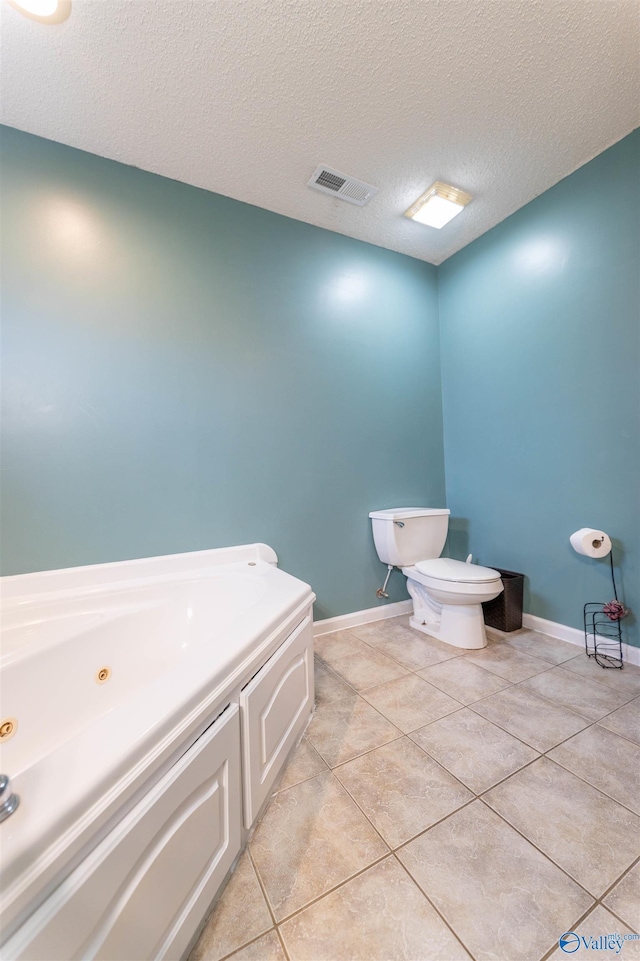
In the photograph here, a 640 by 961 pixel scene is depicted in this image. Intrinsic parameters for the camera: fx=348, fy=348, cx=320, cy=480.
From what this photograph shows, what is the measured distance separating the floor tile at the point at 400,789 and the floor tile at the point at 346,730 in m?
0.04

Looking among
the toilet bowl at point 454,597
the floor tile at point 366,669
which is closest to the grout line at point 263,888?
the floor tile at point 366,669

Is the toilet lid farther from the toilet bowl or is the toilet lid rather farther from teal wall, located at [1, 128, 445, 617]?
teal wall, located at [1, 128, 445, 617]

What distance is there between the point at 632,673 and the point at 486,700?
0.76m

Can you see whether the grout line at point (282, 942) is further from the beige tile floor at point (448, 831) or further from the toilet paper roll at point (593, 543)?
the toilet paper roll at point (593, 543)

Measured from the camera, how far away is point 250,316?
77.3 inches

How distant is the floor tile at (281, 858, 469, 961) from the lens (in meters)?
0.69

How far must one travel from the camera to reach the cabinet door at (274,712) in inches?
35.2

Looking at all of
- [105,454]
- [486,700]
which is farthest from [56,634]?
[486,700]

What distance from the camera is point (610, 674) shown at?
1609 mm

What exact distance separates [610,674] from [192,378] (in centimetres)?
247

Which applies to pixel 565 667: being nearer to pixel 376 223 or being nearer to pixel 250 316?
pixel 250 316

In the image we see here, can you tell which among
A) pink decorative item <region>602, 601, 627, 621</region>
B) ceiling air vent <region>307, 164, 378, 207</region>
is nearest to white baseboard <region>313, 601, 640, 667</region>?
pink decorative item <region>602, 601, 627, 621</region>

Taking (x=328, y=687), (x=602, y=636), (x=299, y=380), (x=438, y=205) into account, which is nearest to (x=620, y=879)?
(x=328, y=687)

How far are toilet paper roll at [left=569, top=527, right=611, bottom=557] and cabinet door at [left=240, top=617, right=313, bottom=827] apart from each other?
1.41 m
